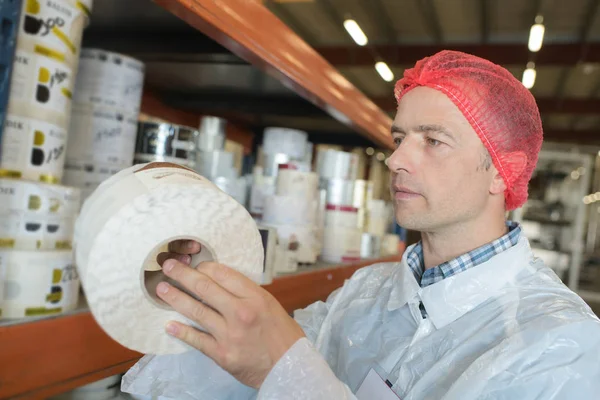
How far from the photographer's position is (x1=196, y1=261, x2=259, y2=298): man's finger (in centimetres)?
82

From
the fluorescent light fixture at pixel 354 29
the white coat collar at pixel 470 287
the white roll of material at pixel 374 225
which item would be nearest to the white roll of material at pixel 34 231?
the white coat collar at pixel 470 287

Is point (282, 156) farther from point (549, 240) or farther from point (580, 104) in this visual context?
point (580, 104)

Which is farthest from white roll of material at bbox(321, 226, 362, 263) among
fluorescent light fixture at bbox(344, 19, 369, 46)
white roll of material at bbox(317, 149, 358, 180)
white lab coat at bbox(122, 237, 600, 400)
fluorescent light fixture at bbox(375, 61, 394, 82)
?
fluorescent light fixture at bbox(375, 61, 394, 82)

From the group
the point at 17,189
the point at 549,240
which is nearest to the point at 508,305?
the point at 17,189

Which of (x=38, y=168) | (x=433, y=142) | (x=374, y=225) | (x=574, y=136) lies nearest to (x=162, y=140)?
(x=38, y=168)

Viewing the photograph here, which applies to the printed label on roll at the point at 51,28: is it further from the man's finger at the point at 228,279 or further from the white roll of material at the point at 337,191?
the white roll of material at the point at 337,191

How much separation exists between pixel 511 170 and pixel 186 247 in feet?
3.27

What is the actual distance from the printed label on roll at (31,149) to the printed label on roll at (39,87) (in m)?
0.02

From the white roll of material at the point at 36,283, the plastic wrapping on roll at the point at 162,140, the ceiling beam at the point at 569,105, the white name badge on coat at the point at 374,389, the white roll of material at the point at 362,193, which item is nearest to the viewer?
the white roll of material at the point at 36,283

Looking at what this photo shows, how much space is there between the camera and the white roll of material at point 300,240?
2203 mm

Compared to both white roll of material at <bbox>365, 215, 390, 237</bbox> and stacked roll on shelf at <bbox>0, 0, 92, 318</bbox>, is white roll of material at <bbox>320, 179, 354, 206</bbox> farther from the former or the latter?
stacked roll on shelf at <bbox>0, 0, 92, 318</bbox>

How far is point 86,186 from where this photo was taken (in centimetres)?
143

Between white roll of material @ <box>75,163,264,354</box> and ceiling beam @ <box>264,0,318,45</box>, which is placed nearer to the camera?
white roll of material @ <box>75,163,264,354</box>

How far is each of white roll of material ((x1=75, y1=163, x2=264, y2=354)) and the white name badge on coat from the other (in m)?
0.55
